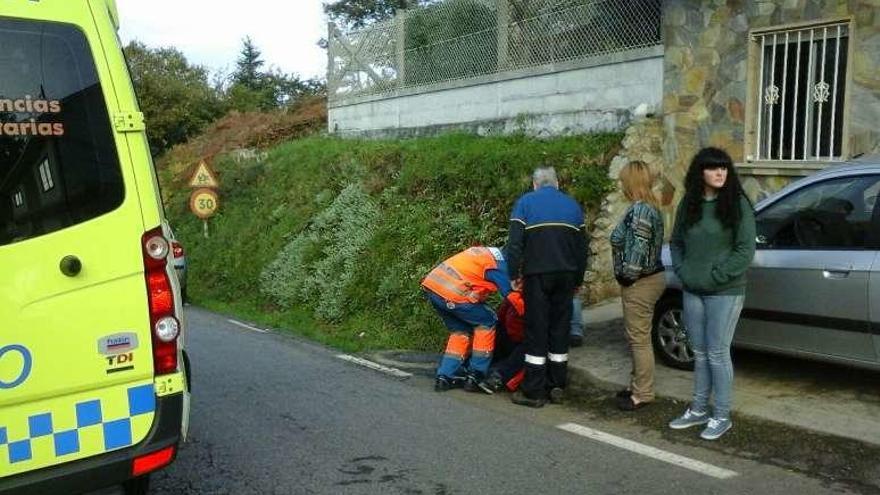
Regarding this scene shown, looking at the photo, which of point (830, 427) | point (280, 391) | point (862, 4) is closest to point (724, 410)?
point (830, 427)

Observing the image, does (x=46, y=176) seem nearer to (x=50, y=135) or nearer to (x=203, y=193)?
(x=50, y=135)

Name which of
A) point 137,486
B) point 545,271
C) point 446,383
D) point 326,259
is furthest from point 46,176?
point 326,259

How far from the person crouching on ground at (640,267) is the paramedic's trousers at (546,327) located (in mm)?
454

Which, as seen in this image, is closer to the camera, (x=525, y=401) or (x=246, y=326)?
(x=525, y=401)

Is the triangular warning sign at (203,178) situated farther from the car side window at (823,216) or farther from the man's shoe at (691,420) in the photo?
the man's shoe at (691,420)

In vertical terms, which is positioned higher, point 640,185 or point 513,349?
point 640,185

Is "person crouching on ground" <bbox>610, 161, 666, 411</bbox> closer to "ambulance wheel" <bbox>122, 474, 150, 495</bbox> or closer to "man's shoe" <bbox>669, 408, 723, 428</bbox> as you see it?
Answer: "man's shoe" <bbox>669, 408, 723, 428</bbox>

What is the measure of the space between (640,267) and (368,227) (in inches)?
263

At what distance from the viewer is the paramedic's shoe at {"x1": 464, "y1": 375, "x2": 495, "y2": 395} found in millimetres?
6254

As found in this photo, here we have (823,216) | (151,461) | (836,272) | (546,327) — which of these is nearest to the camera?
(151,461)

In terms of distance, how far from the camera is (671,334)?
20.6 ft

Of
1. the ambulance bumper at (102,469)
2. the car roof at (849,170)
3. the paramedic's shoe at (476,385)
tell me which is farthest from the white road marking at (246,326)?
the ambulance bumper at (102,469)

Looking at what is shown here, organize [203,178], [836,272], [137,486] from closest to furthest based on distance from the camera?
[137,486], [836,272], [203,178]

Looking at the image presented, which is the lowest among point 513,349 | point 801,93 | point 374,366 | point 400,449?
point 374,366
